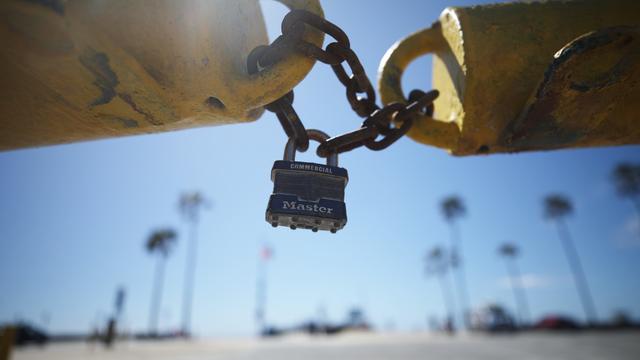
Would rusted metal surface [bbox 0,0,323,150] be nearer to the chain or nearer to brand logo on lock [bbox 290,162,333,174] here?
the chain

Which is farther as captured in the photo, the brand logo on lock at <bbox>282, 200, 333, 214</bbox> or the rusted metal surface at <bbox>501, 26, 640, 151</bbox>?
the brand logo on lock at <bbox>282, 200, 333, 214</bbox>

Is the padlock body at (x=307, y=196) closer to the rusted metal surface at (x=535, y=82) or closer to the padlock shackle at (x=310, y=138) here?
the padlock shackle at (x=310, y=138)

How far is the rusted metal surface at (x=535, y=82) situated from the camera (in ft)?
3.89

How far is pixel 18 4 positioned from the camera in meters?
0.81

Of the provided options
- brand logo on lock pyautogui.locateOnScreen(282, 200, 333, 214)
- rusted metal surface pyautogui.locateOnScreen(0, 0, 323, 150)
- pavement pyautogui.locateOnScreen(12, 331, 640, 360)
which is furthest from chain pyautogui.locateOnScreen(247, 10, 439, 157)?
pavement pyautogui.locateOnScreen(12, 331, 640, 360)

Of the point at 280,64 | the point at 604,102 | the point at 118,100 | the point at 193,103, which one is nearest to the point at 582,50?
the point at 604,102

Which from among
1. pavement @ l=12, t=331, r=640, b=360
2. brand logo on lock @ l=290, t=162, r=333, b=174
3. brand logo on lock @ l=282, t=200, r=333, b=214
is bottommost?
pavement @ l=12, t=331, r=640, b=360

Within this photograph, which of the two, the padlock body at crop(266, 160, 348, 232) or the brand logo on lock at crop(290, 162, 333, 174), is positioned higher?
the brand logo on lock at crop(290, 162, 333, 174)

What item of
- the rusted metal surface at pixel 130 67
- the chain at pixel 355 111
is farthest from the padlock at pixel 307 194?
the rusted metal surface at pixel 130 67

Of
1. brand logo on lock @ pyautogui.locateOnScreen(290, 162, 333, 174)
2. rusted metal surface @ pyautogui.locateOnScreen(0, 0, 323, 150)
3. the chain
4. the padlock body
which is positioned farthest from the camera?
brand logo on lock @ pyautogui.locateOnScreen(290, 162, 333, 174)

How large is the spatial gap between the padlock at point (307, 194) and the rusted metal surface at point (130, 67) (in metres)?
0.31

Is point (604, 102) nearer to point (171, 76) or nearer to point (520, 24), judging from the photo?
point (520, 24)

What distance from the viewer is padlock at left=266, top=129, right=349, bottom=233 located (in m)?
1.40

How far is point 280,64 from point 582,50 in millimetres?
893
